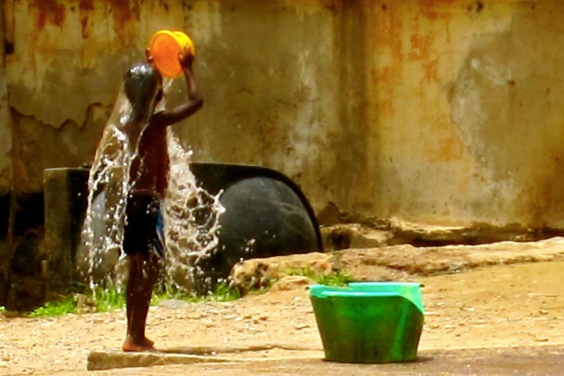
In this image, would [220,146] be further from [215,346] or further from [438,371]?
[438,371]

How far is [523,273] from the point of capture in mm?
6727

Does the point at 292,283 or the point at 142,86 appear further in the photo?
the point at 292,283

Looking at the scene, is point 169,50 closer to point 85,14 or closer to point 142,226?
point 142,226

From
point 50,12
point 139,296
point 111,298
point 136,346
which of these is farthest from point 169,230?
point 136,346

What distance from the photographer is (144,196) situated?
191 inches

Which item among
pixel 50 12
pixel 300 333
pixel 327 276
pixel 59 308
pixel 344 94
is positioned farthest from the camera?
pixel 344 94

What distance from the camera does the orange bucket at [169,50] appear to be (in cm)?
→ 495

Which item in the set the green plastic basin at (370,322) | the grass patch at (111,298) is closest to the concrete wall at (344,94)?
the grass patch at (111,298)

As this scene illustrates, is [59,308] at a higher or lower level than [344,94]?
lower

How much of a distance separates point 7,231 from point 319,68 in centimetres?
273

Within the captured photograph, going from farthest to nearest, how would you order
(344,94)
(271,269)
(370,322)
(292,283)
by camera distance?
(344,94) → (271,269) → (292,283) → (370,322)

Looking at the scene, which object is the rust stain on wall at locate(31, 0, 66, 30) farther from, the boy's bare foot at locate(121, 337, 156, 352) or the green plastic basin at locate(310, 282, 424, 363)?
the green plastic basin at locate(310, 282, 424, 363)

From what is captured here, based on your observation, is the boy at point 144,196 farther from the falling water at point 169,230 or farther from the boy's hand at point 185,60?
the falling water at point 169,230

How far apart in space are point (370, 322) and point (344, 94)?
559 cm
